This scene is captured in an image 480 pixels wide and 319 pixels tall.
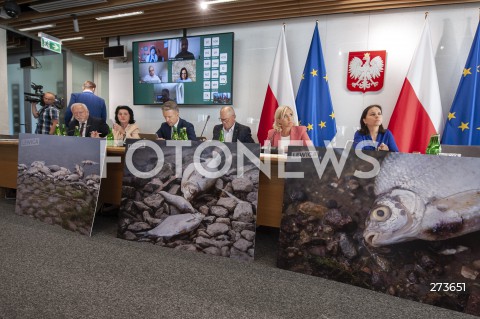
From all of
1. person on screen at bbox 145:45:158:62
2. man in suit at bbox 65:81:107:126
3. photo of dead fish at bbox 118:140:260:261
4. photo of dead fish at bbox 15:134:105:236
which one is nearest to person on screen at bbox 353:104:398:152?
photo of dead fish at bbox 118:140:260:261

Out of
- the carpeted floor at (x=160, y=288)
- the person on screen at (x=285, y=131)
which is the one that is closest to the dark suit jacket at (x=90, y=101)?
the carpeted floor at (x=160, y=288)

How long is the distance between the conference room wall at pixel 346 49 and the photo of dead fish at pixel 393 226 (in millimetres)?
2824

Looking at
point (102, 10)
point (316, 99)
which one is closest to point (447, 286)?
point (316, 99)

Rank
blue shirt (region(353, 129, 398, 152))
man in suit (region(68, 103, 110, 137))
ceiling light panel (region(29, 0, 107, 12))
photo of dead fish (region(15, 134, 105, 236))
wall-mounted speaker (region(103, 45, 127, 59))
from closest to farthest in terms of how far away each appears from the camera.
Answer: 1. photo of dead fish (region(15, 134, 105, 236))
2. blue shirt (region(353, 129, 398, 152))
3. man in suit (region(68, 103, 110, 137))
4. ceiling light panel (region(29, 0, 107, 12))
5. wall-mounted speaker (region(103, 45, 127, 59))

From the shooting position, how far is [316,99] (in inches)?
175

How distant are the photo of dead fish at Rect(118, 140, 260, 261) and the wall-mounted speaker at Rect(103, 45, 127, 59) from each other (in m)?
3.88

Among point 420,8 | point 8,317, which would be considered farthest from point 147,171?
point 420,8

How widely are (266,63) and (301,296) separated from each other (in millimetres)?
3955

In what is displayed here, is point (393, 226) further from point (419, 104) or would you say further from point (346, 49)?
point (346, 49)

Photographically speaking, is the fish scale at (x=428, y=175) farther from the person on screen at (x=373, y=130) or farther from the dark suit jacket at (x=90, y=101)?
the dark suit jacket at (x=90, y=101)

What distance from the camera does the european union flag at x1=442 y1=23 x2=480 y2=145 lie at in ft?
12.0

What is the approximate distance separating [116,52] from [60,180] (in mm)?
3758

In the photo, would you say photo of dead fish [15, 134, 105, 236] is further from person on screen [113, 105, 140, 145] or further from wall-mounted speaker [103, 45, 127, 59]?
wall-mounted speaker [103, 45, 127, 59]

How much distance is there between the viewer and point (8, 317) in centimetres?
140
